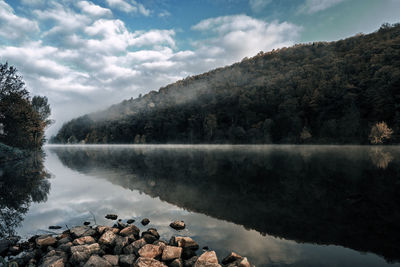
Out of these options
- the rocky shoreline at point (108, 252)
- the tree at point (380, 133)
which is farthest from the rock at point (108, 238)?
the tree at point (380, 133)

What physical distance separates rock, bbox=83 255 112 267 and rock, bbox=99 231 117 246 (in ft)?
3.65

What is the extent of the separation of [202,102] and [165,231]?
425ft

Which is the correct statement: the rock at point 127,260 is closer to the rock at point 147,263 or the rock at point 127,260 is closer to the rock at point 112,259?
the rock at point 112,259

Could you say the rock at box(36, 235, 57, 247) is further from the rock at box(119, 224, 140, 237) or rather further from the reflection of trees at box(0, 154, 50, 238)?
the reflection of trees at box(0, 154, 50, 238)

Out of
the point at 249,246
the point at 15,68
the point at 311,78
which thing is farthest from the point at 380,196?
the point at 311,78

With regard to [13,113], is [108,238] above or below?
below

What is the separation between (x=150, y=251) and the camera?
5.32m

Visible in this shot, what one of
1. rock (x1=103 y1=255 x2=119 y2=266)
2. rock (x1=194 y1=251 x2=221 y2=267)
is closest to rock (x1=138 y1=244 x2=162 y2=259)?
rock (x1=103 y1=255 x2=119 y2=266)

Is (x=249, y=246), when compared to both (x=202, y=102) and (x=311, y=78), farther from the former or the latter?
(x=202, y=102)

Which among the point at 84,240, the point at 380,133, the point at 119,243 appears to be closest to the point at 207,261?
the point at 119,243

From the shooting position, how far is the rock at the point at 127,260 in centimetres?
505

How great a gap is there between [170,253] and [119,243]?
5.54 feet

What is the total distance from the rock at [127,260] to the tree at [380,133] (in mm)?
71167

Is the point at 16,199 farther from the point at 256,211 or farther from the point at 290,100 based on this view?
the point at 290,100
